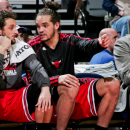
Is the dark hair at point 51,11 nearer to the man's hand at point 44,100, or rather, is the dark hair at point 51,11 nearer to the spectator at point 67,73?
the spectator at point 67,73

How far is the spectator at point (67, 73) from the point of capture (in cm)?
227

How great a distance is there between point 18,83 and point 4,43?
375 millimetres

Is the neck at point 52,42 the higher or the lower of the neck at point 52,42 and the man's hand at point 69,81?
the higher

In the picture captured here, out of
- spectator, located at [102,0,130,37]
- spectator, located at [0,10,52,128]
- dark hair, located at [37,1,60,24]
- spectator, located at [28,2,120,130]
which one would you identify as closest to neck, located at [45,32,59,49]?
spectator, located at [28,2,120,130]

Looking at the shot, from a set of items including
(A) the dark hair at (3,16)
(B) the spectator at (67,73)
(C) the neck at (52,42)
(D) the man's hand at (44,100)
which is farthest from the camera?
(C) the neck at (52,42)

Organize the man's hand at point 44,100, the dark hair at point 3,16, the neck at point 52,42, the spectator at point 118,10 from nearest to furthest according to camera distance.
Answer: the man's hand at point 44,100, the dark hair at point 3,16, the neck at point 52,42, the spectator at point 118,10

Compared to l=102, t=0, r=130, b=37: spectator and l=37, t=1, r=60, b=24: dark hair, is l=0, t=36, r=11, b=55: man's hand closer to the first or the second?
l=37, t=1, r=60, b=24: dark hair

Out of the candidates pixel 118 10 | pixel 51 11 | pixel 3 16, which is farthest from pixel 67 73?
pixel 118 10

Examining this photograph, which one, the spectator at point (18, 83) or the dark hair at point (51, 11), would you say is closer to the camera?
the spectator at point (18, 83)

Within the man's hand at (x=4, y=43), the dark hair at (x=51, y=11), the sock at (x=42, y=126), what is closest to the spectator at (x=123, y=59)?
the dark hair at (x=51, y=11)

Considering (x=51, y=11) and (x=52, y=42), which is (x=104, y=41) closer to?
(x=52, y=42)

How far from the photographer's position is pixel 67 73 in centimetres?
268

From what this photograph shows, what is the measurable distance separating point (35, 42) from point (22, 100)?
68cm

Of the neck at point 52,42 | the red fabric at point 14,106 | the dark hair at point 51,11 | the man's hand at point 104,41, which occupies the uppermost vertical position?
the dark hair at point 51,11
